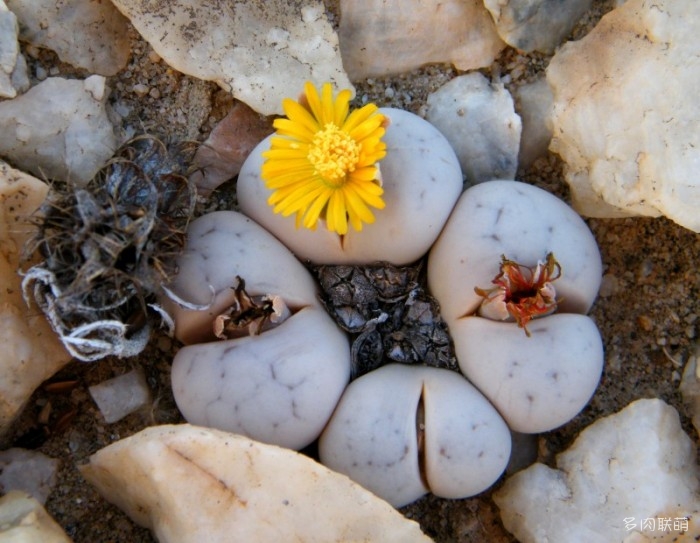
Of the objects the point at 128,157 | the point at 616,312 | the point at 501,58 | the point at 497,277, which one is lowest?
the point at 616,312

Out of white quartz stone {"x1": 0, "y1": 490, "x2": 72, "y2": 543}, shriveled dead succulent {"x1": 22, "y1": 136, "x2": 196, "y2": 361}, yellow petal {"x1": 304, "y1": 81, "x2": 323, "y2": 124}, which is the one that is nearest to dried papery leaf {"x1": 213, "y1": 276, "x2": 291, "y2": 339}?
shriveled dead succulent {"x1": 22, "y1": 136, "x2": 196, "y2": 361}

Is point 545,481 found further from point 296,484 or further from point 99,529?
point 99,529

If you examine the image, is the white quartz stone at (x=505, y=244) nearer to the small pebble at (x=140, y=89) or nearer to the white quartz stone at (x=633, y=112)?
the white quartz stone at (x=633, y=112)

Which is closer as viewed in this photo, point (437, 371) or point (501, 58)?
point (437, 371)

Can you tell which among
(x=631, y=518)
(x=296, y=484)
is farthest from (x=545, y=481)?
(x=296, y=484)

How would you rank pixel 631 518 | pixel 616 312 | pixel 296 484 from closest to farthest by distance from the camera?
pixel 296 484
pixel 631 518
pixel 616 312

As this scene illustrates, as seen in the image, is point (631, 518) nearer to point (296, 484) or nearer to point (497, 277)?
point (497, 277)

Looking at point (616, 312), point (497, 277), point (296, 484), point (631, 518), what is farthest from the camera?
point (616, 312)

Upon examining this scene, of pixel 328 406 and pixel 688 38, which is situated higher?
pixel 688 38
